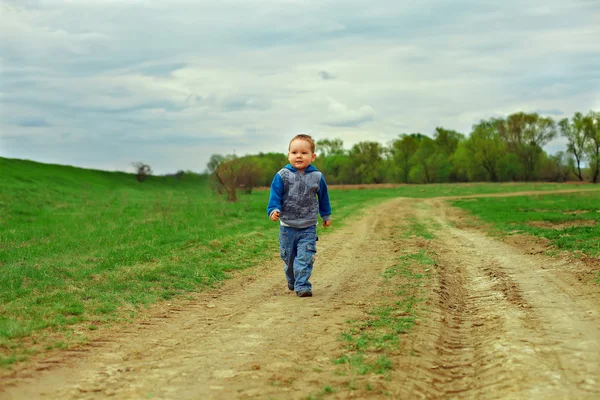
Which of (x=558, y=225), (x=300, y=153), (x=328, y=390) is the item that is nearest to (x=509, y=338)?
(x=328, y=390)

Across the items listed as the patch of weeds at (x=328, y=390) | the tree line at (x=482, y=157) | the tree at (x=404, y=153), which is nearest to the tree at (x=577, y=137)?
the tree line at (x=482, y=157)

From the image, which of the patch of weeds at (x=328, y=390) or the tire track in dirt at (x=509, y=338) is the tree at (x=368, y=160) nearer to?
the tire track in dirt at (x=509, y=338)

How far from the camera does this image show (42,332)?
Result: 5.89 meters

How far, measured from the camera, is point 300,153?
7980 millimetres

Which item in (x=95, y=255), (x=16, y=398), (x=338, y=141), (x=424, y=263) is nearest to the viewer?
(x=16, y=398)

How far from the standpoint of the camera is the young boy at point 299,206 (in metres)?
8.01

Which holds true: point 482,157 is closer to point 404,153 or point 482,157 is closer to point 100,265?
point 404,153

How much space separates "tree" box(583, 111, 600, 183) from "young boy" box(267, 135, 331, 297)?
74.7 metres

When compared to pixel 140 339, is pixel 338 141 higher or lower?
higher

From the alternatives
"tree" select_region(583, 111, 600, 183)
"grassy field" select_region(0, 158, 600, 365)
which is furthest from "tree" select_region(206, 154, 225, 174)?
"tree" select_region(583, 111, 600, 183)

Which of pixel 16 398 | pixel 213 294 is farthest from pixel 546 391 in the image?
pixel 213 294

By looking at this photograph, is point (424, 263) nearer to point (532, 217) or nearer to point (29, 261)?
point (29, 261)

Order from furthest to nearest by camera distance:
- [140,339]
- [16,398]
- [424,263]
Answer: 1. [424,263]
2. [140,339]
3. [16,398]

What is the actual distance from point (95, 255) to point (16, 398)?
795cm
